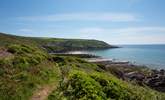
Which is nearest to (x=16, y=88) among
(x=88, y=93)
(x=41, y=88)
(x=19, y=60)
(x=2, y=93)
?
(x=2, y=93)

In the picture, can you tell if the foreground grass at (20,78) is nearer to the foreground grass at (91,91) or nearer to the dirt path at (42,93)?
the dirt path at (42,93)

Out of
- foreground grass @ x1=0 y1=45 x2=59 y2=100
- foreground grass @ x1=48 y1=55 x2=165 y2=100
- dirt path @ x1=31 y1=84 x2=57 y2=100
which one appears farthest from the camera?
dirt path @ x1=31 y1=84 x2=57 y2=100

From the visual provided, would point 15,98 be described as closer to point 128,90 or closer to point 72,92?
point 72,92

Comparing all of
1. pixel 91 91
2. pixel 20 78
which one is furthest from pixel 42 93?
pixel 91 91

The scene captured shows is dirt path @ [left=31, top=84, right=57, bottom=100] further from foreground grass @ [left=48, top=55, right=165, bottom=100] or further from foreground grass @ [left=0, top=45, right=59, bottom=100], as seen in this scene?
foreground grass @ [left=48, top=55, right=165, bottom=100]

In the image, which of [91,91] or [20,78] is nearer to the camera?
[91,91]

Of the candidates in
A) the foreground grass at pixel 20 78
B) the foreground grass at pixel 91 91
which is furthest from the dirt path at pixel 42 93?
the foreground grass at pixel 91 91

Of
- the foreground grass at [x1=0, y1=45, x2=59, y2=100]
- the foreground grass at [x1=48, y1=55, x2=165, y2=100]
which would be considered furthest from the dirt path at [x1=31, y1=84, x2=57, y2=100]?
the foreground grass at [x1=48, y1=55, x2=165, y2=100]

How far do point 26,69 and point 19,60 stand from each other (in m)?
2.03

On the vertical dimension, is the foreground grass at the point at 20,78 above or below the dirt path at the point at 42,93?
above

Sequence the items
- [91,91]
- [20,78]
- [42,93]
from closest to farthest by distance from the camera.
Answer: [91,91] → [42,93] → [20,78]

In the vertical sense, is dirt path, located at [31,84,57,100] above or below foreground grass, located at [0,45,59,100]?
below

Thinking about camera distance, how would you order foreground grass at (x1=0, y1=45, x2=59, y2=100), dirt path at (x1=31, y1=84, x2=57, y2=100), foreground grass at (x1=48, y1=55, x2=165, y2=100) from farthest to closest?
dirt path at (x1=31, y1=84, x2=57, y2=100) → foreground grass at (x1=0, y1=45, x2=59, y2=100) → foreground grass at (x1=48, y1=55, x2=165, y2=100)

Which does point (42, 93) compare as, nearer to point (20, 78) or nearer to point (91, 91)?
point (20, 78)
